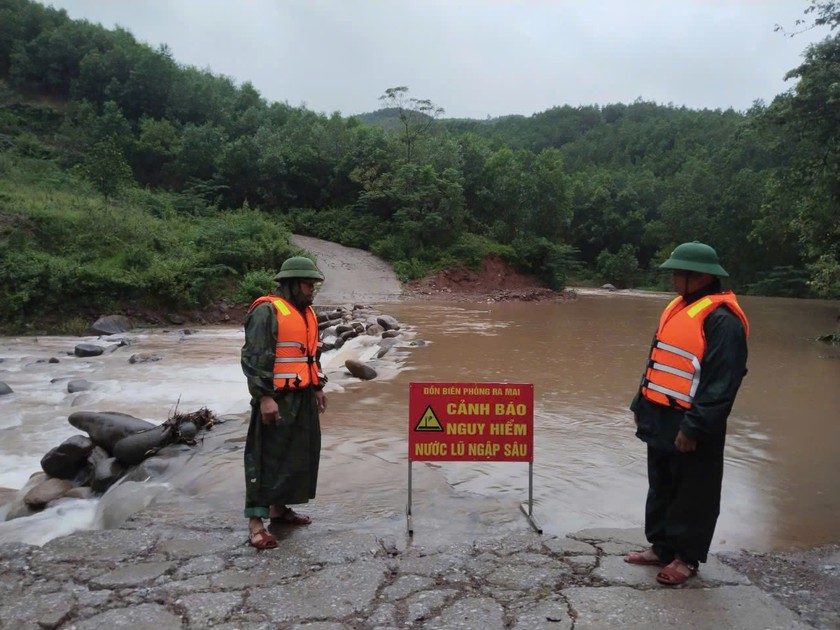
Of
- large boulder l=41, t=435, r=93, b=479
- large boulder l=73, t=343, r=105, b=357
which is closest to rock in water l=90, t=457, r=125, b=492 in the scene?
large boulder l=41, t=435, r=93, b=479

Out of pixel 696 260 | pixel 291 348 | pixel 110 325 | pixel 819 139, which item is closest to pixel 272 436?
pixel 291 348

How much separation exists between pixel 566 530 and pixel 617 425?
344 cm

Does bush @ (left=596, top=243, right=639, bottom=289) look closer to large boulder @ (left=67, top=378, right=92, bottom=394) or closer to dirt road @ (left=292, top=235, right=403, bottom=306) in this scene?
dirt road @ (left=292, top=235, right=403, bottom=306)

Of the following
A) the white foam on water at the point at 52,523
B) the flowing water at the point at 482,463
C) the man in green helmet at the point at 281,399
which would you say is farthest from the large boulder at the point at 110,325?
the man in green helmet at the point at 281,399

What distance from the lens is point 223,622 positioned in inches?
115

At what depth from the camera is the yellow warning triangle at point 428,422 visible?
4418mm

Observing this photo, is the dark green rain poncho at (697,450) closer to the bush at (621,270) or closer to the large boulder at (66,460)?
the large boulder at (66,460)

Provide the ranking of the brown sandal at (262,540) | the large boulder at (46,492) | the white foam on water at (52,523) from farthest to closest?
the large boulder at (46,492) → the white foam on water at (52,523) → the brown sandal at (262,540)

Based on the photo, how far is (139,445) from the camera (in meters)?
5.89

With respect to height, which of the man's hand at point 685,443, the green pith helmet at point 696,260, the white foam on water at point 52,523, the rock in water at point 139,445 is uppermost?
the green pith helmet at point 696,260

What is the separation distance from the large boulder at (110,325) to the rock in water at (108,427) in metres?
11.3

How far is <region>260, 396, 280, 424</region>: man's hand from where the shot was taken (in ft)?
12.6

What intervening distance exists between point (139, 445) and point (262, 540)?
2.71 m

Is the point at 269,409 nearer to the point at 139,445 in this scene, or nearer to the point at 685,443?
the point at 685,443
